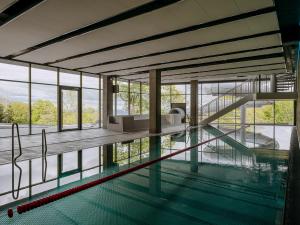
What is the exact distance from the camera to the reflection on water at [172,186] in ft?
9.30

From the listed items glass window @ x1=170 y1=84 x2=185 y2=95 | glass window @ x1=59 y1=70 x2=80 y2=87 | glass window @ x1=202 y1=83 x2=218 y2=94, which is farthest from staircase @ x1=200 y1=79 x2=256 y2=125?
glass window @ x1=59 y1=70 x2=80 y2=87

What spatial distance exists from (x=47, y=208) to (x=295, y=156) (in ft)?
19.4

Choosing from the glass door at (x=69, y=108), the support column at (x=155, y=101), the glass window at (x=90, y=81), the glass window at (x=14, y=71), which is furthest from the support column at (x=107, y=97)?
the glass window at (x=14, y=71)

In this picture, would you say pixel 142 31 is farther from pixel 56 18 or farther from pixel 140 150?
pixel 140 150

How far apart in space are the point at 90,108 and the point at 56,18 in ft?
32.5

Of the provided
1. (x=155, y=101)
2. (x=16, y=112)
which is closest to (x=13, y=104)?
(x=16, y=112)

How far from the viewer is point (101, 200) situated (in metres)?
3.29

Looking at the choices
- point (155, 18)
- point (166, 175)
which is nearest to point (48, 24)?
point (155, 18)

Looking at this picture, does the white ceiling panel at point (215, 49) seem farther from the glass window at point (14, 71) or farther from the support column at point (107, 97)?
the glass window at point (14, 71)

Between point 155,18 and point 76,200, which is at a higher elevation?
point 155,18

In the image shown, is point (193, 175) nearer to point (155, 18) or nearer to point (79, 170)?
point (79, 170)

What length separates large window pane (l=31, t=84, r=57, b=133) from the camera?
10883 millimetres

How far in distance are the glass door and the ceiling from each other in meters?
3.22

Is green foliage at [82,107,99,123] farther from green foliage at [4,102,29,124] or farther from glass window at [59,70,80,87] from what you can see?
green foliage at [4,102,29,124]
